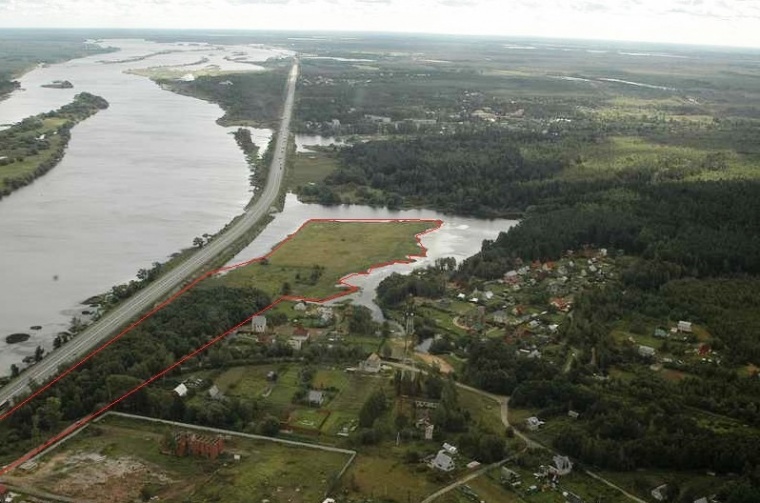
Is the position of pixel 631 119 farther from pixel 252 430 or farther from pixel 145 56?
pixel 145 56

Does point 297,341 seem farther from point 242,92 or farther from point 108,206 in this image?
Answer: point 242,92

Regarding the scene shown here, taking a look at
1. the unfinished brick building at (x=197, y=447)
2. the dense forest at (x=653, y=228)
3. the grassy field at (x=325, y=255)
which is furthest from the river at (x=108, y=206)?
the dense forest at (x=653, y=228)

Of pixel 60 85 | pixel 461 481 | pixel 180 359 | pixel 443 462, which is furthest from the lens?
pixel 60 85

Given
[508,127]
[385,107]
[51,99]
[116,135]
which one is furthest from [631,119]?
[51,99]

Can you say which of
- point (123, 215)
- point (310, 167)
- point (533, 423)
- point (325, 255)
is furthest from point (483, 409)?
point (310, 167)

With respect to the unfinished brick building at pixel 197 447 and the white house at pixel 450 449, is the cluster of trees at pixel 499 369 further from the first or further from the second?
the unfinished brick building at pixel 197 447

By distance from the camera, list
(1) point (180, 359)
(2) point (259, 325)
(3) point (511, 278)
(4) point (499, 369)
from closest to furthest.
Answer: (4) point (499, 369)
(1) point (180, 359)
(2) point (259, 325)
(3) point (511, 278)
